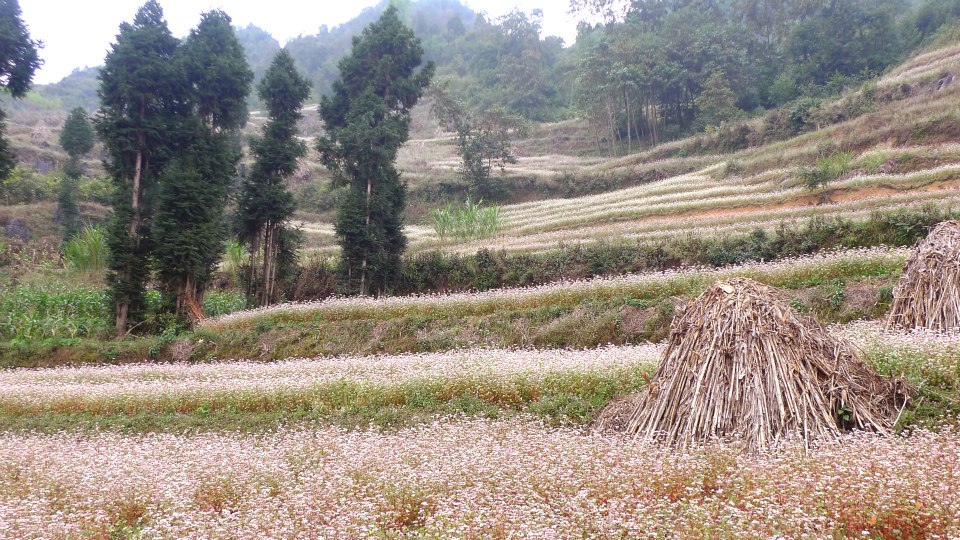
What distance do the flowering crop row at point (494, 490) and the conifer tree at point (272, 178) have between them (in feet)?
51.6

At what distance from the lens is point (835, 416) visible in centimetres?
694

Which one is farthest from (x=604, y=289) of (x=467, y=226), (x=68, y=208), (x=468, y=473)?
(x=68, y=208)

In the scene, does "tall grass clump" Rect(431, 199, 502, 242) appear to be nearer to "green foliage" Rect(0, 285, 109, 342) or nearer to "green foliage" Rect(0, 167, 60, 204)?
"green foliage" Rect(0, 285, 109, 342)

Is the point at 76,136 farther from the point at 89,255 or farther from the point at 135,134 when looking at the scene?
the point at 135,134

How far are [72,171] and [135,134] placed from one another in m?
27.0

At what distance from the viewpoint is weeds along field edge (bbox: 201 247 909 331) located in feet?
50.4

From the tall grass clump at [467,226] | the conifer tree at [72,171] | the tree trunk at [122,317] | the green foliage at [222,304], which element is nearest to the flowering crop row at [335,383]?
the tree trunk at [122,317]

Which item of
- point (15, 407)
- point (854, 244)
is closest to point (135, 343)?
point (15, 407)

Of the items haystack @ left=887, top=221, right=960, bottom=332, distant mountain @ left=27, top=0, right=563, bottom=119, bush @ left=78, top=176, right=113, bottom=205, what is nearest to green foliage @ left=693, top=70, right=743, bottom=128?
distant mountain @ left=27, top=0, right=563, bottom=119

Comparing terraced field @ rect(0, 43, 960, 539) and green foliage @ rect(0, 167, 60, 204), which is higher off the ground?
green foliage @ rect(0, 167, 60, 204)

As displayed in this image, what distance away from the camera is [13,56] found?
21906 millimetres

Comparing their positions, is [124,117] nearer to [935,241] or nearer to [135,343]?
[135,343]

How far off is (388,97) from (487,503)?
20.9 metres

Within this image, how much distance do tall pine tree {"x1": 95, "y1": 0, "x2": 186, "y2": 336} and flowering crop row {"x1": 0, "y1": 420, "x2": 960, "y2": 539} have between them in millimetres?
13694
